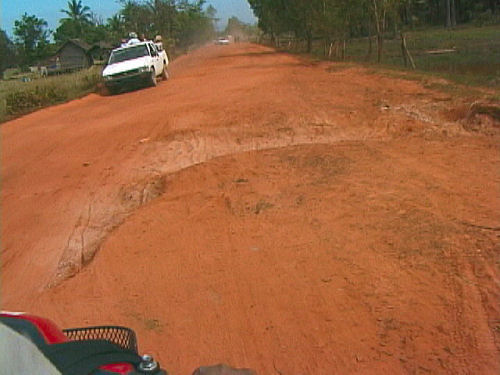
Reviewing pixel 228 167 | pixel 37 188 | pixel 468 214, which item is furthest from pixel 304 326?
pixel 37 188

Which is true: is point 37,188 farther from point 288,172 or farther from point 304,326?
point 304,326

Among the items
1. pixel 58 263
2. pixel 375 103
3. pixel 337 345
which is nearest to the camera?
pixel 337 345

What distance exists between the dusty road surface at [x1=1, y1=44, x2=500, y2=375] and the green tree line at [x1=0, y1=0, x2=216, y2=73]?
34180mm

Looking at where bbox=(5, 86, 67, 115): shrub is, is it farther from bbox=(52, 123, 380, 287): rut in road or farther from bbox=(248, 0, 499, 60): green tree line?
bbox=(248, 0, 499, 60): green tree line

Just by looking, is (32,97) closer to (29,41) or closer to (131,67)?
(131,67)

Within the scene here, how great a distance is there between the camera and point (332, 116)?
30.6 feet

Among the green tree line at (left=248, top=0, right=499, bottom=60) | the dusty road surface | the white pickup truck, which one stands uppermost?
the green tree line at (left=248, top=0, right=499, bottom=60)

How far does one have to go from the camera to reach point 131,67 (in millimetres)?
18641

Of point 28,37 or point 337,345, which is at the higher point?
point 28,37

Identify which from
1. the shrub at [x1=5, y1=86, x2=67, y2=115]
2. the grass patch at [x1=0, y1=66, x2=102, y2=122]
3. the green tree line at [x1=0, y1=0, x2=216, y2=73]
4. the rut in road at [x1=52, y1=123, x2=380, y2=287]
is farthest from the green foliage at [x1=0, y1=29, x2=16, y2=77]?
the rut in road at [x1=52, y1=123, x2=380, y2=287]

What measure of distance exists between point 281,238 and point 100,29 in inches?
2743

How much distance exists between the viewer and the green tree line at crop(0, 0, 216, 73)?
46.9 metres

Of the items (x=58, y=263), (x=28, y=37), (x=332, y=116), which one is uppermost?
(x=28, y=37)

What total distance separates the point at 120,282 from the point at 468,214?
3.14m
